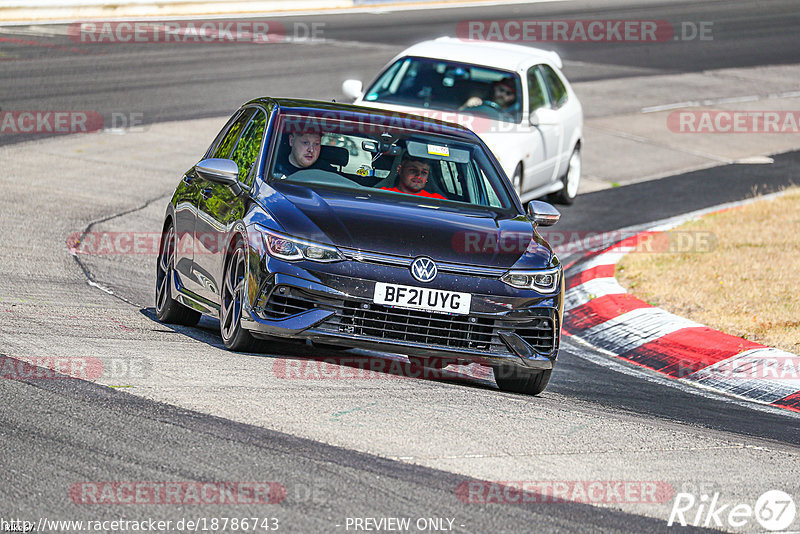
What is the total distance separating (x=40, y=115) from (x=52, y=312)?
1002cm

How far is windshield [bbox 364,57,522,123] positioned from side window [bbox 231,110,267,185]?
5.61 meters

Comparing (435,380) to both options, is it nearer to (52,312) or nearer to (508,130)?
(52,312)

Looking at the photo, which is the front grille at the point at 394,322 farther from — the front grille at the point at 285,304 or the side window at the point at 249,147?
the side window at the point at 249,147

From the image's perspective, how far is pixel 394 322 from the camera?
7.34 metres

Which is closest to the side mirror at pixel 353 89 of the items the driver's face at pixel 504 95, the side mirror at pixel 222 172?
the driver's face at pixel 504 95

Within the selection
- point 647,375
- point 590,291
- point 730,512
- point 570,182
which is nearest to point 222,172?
point 647,375

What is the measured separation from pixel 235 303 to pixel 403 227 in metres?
1.06

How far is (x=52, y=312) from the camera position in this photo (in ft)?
27.5

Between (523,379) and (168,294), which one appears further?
(168,294)

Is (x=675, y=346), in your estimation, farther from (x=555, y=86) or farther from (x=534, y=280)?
(x=555, y=86)

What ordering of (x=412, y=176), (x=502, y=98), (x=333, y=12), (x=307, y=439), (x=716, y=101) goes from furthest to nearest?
(x=333, y=12) < (x=716, y=101) < (x=502, y=98) < (x=412, y=176) < (x=307, y=439)

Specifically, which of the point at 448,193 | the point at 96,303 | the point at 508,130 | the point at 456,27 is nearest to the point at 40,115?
the point at 508,130

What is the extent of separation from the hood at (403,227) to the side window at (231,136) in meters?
1.23

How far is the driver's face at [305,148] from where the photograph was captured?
8.34 meters
